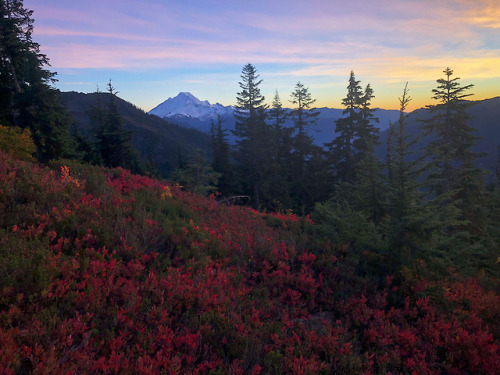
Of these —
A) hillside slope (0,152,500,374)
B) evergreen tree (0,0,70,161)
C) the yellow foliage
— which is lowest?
hillside slope (0,152,500,374)

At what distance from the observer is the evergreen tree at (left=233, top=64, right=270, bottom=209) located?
32.4 meters

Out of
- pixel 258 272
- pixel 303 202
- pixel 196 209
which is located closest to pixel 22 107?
pixel 196 209

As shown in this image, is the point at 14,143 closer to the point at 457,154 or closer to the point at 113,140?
the point at 113,140

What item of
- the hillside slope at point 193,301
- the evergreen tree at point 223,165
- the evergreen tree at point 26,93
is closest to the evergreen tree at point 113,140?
the evergreen tree at point 26,93

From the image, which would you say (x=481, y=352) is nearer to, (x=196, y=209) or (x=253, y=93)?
(x=196, y=209)

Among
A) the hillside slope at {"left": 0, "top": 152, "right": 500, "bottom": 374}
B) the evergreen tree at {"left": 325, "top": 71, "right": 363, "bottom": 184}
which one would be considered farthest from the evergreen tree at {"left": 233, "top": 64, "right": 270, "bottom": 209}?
the hillside slope at {"left": 0, "top": 152, "right": 500, "bottom": 374}

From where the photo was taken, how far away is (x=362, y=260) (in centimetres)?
694

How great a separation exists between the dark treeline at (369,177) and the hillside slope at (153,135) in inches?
3955

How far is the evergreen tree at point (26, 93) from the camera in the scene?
2123cm

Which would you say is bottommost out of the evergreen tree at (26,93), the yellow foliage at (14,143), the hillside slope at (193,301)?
the hillside slope at (193,301)

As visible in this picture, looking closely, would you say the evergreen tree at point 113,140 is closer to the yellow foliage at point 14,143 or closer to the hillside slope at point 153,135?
the yellow foliage at point 14,143

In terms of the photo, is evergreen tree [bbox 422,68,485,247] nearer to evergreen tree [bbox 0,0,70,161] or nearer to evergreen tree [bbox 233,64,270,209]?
evergreen tree [bbox 233,64,270,209]

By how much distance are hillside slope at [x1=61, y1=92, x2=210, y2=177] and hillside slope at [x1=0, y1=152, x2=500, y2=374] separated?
126 m

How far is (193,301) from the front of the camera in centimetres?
470
